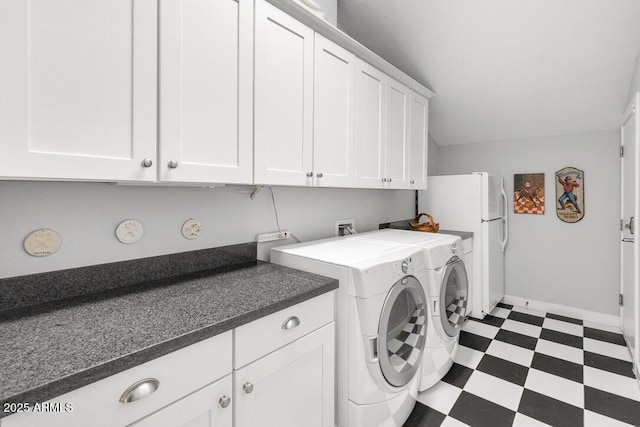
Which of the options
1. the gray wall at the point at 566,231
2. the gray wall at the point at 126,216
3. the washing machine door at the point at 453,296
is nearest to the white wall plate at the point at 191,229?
the gray wall at the point at 126,216

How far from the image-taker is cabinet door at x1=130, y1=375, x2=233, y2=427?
771 millimetres

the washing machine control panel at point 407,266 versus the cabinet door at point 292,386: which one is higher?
the washing machine control panel at point 407,266

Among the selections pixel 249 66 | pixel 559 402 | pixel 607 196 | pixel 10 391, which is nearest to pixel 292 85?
pixel 249 66

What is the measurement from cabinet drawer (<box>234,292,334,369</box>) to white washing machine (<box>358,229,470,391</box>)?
814mm

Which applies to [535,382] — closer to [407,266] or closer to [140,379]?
[407,266]

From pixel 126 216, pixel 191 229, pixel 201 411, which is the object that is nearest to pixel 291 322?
pixel 201 411

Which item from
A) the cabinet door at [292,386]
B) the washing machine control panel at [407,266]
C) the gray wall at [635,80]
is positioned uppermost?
the gray wall at [635,80]

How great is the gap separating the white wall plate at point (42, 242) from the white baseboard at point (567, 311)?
3.86 metres

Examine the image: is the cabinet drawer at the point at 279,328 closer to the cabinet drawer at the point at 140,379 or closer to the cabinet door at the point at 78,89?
the cabinet drawer at the point at 140,379

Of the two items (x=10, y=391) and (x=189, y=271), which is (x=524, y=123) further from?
(x=10, y=391)

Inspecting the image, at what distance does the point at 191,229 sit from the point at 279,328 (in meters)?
0.69

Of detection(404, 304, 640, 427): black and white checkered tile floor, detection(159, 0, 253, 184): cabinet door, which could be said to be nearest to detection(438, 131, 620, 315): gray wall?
detection(404, 304, 640, 427): black and white checkered tile floor

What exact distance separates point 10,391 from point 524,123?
3.73 m

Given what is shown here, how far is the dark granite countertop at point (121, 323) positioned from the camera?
639 mm
